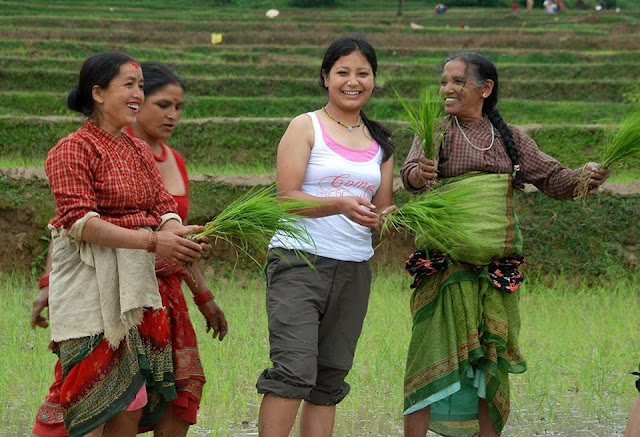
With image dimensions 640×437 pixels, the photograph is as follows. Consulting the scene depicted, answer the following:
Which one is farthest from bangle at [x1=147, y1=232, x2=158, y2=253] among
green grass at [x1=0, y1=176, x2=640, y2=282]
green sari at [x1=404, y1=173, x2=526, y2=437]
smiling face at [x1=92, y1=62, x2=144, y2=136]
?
green grass at [x1=0, y1=176, x2=640, y2=282]

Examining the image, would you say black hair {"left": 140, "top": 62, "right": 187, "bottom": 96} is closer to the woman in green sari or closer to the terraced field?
the woman in green sari

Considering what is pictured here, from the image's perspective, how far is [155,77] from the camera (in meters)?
3.64

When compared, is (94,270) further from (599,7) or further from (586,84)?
(599,7)

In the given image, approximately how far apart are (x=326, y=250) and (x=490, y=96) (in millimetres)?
883

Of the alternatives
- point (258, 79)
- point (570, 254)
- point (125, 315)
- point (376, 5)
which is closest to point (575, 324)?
point (570, 254)

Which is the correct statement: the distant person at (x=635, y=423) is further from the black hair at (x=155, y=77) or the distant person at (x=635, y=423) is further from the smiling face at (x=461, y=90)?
the black hair at (x=155, y=77)

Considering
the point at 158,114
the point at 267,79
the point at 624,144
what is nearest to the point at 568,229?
the point at 624,144

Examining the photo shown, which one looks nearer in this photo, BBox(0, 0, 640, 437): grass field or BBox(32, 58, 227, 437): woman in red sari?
BBox(32, 58, 227, 437): woman in red sari

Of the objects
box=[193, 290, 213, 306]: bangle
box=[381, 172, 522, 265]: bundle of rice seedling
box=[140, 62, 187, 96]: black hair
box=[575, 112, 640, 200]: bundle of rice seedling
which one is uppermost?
box=[140, 62, 187, 96]: black hair

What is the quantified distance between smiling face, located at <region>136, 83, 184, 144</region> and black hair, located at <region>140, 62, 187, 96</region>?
0.05 ft

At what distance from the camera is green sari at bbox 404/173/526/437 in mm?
3707

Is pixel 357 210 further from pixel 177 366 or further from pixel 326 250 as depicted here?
pixel 177 366

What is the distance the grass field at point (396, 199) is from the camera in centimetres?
468

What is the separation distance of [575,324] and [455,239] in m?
2.38
